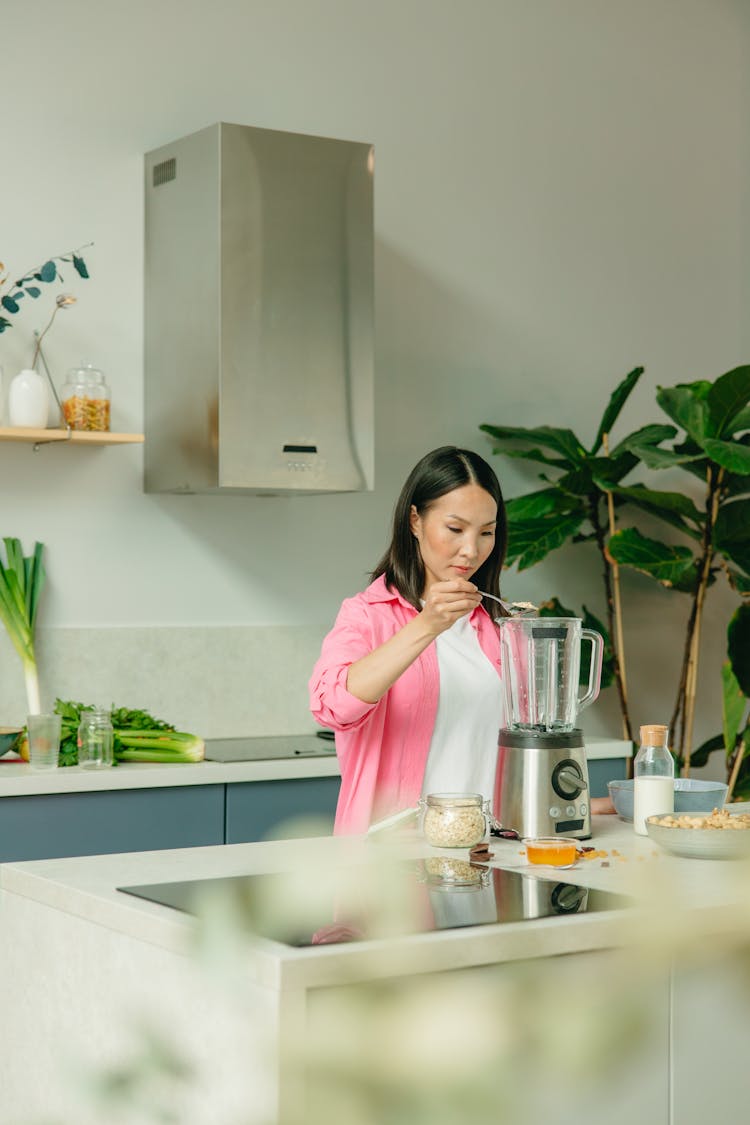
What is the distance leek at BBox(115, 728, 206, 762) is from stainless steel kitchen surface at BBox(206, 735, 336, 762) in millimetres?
74

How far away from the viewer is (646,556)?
3.99 metres

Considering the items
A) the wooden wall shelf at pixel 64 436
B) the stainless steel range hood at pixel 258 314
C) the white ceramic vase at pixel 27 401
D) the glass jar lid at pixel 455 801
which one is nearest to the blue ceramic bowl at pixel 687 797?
the glass jar lid at pixel 455 801

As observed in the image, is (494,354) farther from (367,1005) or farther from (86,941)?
(367,1005)

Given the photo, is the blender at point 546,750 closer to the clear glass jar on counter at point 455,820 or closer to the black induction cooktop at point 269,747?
the clear glass jar on counter at point 455,820

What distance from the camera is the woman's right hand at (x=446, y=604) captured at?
2064 mm

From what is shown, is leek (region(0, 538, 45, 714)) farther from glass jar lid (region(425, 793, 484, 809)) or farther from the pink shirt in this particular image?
glass jar lid (region(425, 793, 484, 809))

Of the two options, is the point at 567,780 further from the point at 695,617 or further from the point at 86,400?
the point at 695,617

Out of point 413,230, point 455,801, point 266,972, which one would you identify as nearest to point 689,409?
point 413,230

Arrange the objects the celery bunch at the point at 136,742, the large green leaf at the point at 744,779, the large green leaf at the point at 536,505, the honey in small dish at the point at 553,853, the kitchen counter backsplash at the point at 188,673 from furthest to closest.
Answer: the large green leaf at the point at 744,779 → the large green leaf at the point at 536,505 → the kitchen counter backsplash at the point at 188,673 → the celery bunch at the point at 136,742 → the honey in small dish at the point at 553,853

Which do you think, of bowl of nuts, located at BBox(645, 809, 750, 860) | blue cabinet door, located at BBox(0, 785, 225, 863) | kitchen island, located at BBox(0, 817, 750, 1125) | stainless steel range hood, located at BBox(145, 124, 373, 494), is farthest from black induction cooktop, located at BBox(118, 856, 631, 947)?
stainless steel range hood, located at BBox(145, 124, 373, 494)

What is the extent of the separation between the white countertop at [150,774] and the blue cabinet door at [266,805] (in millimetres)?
24

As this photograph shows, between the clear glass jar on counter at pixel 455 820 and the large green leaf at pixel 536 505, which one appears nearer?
the clear glass jar on counter at pixel 455 820

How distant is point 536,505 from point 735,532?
24.3 inches

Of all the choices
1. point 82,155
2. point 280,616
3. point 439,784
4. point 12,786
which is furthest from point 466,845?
point 82,155
